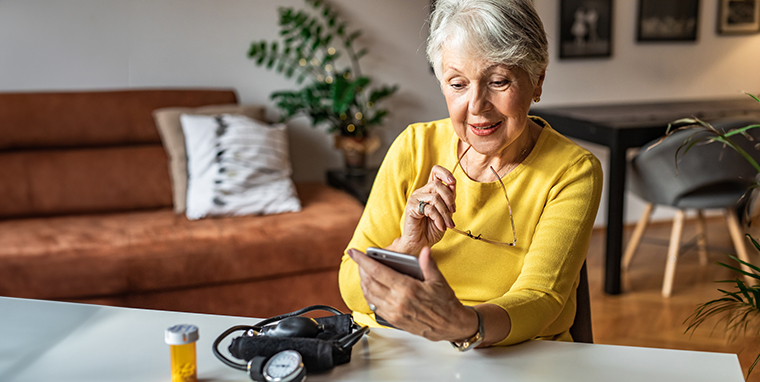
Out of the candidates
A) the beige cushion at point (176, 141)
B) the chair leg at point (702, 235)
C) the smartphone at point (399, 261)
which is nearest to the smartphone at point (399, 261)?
the smartphone at point (399, 261)

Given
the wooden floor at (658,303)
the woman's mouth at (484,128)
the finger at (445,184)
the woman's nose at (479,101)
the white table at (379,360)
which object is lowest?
the wooden floor at (658,303)

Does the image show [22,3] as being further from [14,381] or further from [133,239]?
[14,381]

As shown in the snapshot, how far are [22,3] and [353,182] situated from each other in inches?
64.5

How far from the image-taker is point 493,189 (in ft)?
4.11

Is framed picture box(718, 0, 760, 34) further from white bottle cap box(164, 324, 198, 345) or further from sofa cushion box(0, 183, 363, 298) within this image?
white bottle cap box(164, 324, 198, 345)

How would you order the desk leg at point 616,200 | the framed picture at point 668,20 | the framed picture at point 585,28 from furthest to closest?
Answer: the framed picture at point 668,20
the framed picture at point 585,28
the desk leg at point 616,200

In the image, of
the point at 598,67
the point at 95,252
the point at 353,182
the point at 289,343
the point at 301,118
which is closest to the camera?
the point at 289,343

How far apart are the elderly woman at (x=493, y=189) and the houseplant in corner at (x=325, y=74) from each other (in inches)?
62.4

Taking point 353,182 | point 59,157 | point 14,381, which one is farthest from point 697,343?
point 59,157

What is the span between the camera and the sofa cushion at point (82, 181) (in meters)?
2.57

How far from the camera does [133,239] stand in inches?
87.7

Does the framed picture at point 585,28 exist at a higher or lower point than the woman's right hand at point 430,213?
higher

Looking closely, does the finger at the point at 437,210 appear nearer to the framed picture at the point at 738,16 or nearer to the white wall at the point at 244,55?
the white wall at the point at 244,55

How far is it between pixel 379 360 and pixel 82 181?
2121mm
